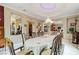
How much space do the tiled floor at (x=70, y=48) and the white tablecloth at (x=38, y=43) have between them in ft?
0.82

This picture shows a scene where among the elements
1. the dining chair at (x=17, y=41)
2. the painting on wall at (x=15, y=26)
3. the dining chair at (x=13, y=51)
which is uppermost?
the painting on wall at (x=15, y=26)

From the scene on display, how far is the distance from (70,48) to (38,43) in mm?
560

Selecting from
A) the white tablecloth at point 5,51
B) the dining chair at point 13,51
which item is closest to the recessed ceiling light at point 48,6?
the dining chair at point 13,51

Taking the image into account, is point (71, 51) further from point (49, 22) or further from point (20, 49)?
point (20, 49)

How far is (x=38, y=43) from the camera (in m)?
2.09

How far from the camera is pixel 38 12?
2123mm

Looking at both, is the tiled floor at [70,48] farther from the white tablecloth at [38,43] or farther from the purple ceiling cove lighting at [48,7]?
the purple ceiling cove lighting at [48,7]

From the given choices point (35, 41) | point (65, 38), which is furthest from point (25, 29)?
point (65, 38)

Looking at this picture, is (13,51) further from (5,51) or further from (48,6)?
(48,6)

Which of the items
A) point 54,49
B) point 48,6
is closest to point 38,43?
point 54,49

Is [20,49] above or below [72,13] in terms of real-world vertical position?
below

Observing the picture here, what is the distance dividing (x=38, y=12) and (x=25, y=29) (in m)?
0.38

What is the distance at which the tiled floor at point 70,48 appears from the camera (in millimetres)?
2043
